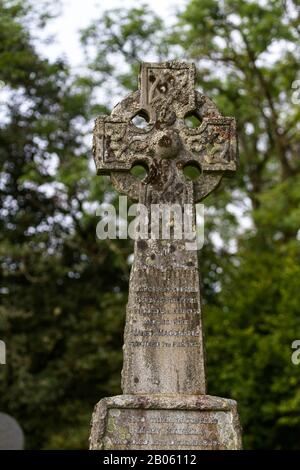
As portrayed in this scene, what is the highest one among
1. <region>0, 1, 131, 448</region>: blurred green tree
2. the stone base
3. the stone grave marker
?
<region>0, 1, 131, 448</region>: blurred green tree

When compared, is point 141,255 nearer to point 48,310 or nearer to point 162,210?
point 162,210

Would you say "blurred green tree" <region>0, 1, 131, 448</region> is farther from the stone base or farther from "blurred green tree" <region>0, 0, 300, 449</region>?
the stone base

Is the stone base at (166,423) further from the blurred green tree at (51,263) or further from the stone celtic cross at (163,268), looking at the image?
the blurred green tree at (51,263)

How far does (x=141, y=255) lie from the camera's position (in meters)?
8.15

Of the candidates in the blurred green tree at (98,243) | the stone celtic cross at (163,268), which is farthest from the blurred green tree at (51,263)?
the stone celtic cross at (163,268)

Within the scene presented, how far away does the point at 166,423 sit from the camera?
295 inches

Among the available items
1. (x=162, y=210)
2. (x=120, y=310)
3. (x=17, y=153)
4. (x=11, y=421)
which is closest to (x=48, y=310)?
(x=120, y=310)

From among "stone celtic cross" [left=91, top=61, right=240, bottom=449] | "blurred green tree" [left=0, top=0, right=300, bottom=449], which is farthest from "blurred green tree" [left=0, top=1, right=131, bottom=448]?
"stone celtic cross" [left=91, top=61, right=240, bottom=449]

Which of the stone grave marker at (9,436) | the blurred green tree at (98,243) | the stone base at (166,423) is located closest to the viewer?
the stone base at (166,423)

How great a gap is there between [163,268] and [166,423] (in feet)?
4.79

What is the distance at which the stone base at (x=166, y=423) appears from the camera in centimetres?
741

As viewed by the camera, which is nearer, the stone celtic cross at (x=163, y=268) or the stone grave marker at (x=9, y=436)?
the stone celtic cross at (x=163, y=268)

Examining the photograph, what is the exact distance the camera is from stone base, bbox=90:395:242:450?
24.3ft

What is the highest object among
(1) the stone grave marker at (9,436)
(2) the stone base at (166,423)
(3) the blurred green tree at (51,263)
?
(3) the blurred green tree at (51,263)
